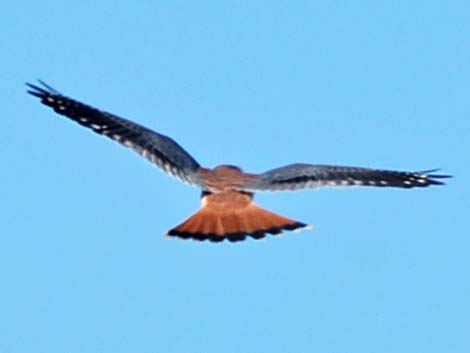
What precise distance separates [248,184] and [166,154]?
3.01ft

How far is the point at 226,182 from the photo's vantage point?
503 inches

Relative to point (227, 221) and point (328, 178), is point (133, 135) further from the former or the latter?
point (328, 178)

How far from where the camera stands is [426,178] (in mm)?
13773

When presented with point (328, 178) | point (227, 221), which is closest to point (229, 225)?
point (227, 221)

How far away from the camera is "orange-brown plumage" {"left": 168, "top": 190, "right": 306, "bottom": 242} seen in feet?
42.2

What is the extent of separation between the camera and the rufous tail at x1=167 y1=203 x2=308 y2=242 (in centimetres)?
1286

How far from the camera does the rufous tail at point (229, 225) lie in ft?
42.2

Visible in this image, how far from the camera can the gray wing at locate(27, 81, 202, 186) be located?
1277cm

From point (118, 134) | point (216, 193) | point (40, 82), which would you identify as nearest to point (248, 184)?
point (216, 193)

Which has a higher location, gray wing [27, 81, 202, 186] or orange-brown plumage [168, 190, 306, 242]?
gray wing [27, 81, 202, 186]

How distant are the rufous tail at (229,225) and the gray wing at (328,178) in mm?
387

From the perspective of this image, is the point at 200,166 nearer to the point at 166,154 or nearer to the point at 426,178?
the point at 166,154

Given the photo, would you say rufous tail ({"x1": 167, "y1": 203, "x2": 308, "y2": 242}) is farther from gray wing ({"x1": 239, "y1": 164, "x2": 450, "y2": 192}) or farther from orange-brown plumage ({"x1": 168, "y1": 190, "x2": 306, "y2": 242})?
gray wing ({"x1": 239, "y1": 164, "x2": 450, "y2": 192})

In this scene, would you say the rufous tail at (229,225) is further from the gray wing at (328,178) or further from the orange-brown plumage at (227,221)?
the gray wing at (328,178)
